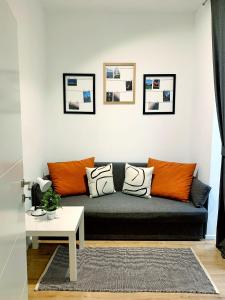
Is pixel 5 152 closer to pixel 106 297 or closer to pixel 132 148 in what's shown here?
pixel 106 297

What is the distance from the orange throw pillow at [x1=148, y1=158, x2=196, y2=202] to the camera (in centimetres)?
337

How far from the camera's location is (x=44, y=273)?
2.48 meters

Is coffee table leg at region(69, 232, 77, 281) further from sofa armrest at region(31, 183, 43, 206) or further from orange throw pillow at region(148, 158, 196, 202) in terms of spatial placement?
orange throw pillow at region(148, 158, 196, 202)

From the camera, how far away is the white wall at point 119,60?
364 cm

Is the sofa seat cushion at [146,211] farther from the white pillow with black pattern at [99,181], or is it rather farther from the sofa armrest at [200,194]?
the white pillow with black pattern at [99,181]

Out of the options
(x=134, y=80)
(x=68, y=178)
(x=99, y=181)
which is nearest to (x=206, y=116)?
A: (x=134, y=80)

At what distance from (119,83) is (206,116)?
1.20 m

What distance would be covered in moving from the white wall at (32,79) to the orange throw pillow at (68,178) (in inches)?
7.8

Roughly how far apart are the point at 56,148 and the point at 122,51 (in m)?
1.56

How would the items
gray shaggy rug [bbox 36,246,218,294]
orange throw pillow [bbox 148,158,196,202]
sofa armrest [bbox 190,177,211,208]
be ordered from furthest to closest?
orange throw pillow [bbox 148,158,196,202] → sofa armrest [bbox 190,177,211,208] → gray shaggy rug [bbox 36,246,218,294]

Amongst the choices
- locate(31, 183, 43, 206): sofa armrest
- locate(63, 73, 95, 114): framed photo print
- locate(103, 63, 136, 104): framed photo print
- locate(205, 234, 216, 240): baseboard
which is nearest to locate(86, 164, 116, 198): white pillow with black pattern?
locate(31, 183, 43, 206): sofa armrest

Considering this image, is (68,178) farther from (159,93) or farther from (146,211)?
(159,93)

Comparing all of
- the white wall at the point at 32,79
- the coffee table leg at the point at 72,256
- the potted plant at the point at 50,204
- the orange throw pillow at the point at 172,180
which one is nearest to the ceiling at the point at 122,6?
the white wall at the point at 32,79

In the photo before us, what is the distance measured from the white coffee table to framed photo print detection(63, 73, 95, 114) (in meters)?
1.49
